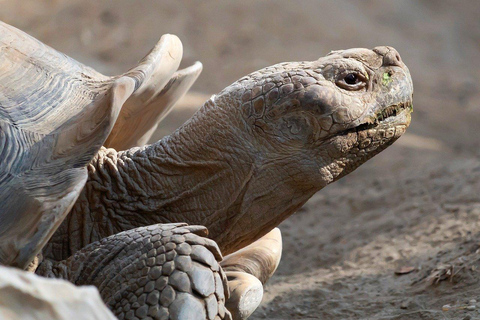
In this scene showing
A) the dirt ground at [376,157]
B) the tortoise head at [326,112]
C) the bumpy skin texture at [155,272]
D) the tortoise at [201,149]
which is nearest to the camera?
the bumpy skin texture at [155,272]

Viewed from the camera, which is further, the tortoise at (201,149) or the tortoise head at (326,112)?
the tortoise head at (326,112)

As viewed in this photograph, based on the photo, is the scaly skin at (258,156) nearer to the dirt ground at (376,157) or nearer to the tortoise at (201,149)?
the tortoise at (201,149)

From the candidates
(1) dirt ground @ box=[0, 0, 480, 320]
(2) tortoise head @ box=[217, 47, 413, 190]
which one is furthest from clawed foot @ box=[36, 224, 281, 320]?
(1) dirt ground @ box=[0, 0, 480, 320]

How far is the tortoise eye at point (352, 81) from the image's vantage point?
2.59 metres

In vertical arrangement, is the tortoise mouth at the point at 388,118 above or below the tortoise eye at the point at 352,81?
below

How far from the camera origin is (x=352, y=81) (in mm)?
2609

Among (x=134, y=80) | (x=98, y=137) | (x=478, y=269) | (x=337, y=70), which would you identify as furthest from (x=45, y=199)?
(x=478, y=269)

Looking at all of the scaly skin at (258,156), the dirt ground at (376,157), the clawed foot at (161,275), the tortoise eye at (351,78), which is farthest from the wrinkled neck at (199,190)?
the dirt ground at (376,157)

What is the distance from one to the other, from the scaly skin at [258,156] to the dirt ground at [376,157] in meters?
0.81

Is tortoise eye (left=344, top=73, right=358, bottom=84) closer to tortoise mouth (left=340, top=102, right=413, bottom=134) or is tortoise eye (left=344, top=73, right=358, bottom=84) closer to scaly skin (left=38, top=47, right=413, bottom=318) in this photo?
scaly skin (left=38, top=47, right=413, bottom=318)

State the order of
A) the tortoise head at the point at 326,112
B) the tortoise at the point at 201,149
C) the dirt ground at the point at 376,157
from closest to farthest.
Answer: the tortoise at the point at 201,149
the tortoise head at the point at 326,112
the dirt ground at the point at 376,157

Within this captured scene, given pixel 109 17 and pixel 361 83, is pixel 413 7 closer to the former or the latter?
pixel 109 17

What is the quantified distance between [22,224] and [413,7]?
329 inches

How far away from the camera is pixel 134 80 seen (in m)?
2.59
